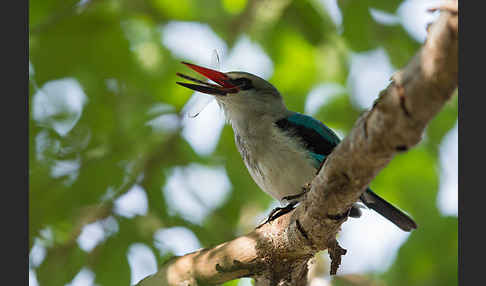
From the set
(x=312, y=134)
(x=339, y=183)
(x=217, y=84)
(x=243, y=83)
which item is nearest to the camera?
(x=339, y=183)

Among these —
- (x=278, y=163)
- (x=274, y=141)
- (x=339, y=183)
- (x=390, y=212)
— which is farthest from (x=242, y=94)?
(x=339, y=183)

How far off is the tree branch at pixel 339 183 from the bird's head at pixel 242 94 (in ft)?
5.89

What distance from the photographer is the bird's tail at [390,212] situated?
4.83 meters

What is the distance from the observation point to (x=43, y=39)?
5387 mm

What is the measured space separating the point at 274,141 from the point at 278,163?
0.24m

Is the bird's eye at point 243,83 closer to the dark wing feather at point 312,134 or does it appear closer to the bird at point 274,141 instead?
the bird at point 274,141

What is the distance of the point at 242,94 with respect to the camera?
18.7 feet

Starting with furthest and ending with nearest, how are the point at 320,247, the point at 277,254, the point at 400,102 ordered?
the point at 277,254 < the point at 320,247 < the point at 400,102

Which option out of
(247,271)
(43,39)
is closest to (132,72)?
(43,39)

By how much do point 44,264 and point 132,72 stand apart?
2173mm

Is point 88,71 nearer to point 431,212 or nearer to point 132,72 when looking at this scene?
point 132,72

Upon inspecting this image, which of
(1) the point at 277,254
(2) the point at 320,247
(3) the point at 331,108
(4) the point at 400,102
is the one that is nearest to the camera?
(4) the point at 400,102

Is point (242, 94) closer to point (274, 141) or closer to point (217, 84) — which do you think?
point (217, 84)

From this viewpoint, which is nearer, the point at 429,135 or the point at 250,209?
the point at 429,135
